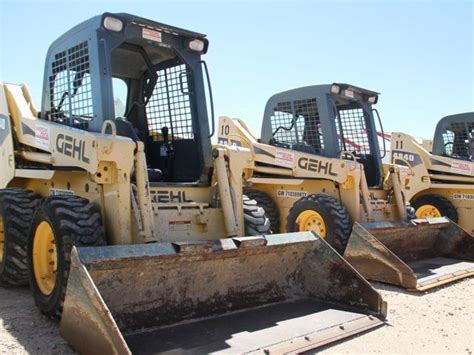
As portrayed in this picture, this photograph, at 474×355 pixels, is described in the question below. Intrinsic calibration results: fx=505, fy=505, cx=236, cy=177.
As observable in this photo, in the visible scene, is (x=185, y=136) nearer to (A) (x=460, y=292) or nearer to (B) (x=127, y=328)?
(B) (x=127, y=328)

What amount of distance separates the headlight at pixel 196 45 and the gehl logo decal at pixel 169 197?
1.56 metres

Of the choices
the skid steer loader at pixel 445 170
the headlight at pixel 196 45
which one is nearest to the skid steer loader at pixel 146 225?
the headlight at pixel 196 45

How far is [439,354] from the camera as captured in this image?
378cm

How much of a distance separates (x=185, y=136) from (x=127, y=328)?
2.40 meters

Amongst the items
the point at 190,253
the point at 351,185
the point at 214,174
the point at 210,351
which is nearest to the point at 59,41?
the point at 214,174

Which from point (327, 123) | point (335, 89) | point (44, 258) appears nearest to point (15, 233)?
point (44, 258)

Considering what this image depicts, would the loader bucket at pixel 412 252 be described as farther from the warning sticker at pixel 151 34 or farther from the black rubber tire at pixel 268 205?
Answer: the warning sticker at pixel 151 34

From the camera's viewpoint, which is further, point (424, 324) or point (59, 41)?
point (59, 41)

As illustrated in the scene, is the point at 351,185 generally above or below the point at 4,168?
below

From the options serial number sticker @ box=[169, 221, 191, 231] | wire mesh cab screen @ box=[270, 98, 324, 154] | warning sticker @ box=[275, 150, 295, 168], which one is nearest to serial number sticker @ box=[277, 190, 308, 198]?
warning sticker @ box=[275, 150, 295, 168]

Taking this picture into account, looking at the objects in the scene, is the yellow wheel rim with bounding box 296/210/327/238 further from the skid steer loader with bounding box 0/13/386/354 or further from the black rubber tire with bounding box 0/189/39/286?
the black rubber tire with bounding box 0/189/39/286

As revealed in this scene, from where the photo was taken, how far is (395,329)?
168 inches

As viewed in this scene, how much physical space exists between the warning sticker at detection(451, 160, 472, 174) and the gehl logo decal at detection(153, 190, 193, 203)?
7.71 m

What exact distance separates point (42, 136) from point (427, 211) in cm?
850
